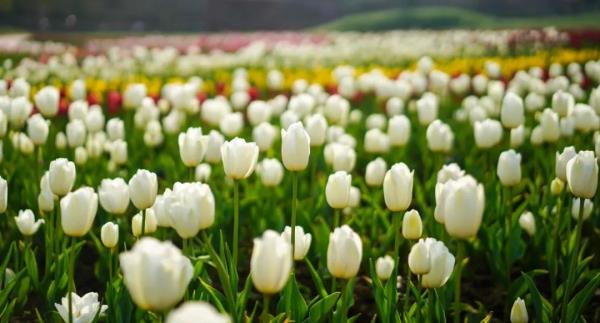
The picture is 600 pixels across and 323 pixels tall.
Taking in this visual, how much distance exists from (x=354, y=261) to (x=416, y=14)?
37.7 metres

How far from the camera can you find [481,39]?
14578 mm

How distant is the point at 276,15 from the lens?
154 ft

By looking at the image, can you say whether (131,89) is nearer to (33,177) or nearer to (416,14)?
(33,177)

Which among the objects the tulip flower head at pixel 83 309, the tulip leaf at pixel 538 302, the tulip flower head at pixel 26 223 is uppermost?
the tulip flower head at pixel 26 223

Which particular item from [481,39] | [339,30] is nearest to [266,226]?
[481,39]

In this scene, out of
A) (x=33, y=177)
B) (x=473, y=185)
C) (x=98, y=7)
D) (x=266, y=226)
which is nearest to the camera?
(x=473, y=185)

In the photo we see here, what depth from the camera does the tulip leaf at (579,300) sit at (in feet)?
6.61

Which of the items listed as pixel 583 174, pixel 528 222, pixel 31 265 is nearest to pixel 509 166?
pixel 583 174

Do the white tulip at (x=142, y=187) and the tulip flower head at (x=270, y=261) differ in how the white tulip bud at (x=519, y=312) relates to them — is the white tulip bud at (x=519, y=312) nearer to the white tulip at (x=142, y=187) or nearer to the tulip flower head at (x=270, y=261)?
the tulip flower head at (x=270, y=261)

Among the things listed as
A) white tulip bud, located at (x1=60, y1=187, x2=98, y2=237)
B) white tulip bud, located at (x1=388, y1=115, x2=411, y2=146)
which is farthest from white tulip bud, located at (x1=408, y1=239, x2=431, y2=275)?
white tulip bud, located at (x1=388, y1=115, x2=411, y2=146)

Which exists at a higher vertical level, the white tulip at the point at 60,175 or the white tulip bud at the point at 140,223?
the white tulip at the point at 60,175

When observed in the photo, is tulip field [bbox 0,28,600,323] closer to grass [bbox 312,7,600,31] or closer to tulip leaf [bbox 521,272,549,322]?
tulip leaf [bbox 521,272,549,322]

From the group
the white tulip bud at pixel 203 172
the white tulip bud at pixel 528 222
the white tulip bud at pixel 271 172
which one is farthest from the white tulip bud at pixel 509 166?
the white tulip bud at pixel 203 172

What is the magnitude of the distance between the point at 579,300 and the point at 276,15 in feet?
152
